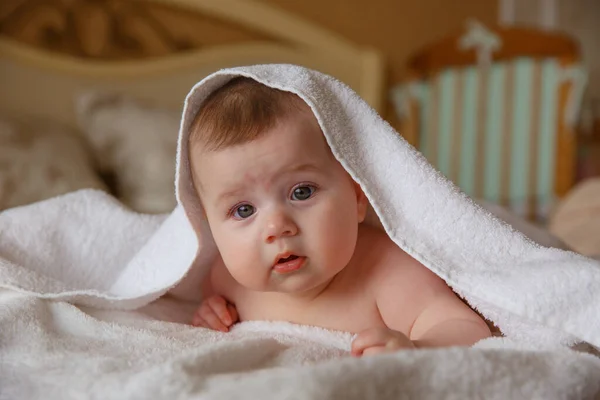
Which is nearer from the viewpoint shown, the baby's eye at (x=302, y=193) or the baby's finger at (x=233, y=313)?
the baby's eye at (x=302, y=193)

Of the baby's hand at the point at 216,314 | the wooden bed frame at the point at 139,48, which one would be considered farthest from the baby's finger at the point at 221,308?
the wooden bed frame at the point at 139,48

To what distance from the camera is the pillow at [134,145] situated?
199 cm

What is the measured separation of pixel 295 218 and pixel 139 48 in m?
2.03

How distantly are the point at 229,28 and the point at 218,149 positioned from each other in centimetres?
211

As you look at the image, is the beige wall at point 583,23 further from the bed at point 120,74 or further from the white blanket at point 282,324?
the white blanket at point 282,324

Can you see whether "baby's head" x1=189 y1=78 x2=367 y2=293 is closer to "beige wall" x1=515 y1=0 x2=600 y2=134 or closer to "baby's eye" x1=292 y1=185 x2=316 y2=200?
"baby's eye" x1=292 y1=185 x2=316 y2=200

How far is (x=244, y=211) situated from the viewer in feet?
2.62

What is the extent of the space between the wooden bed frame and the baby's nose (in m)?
1.78

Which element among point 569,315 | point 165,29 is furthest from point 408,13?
point 569,315

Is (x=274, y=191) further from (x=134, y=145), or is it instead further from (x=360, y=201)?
(x=134, y=145)

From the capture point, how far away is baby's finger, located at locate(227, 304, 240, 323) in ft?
3.07

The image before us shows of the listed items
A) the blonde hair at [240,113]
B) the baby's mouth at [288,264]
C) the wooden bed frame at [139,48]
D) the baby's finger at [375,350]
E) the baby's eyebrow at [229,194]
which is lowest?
the wooden bed frame at [139,48]

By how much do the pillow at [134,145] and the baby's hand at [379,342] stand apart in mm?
1330

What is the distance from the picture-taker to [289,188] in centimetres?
78
